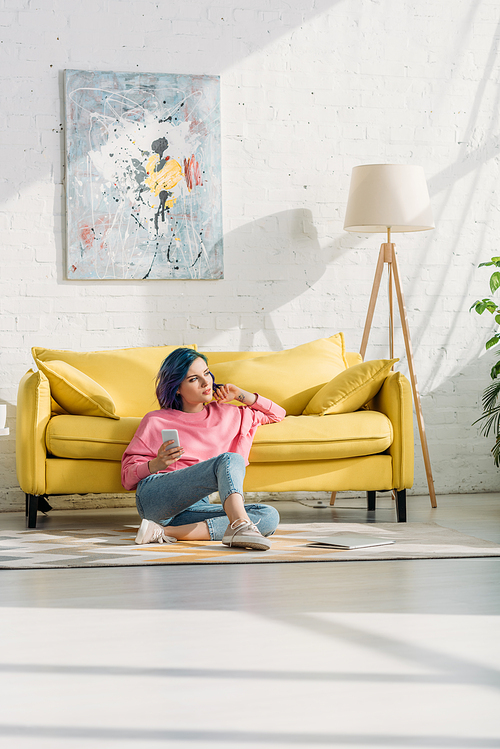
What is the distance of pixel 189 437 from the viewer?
319 cm

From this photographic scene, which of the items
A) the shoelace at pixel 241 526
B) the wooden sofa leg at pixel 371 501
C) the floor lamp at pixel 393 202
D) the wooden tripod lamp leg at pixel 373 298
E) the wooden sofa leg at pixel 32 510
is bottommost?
the wooden sofa leg at pixel 371 501

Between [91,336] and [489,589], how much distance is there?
2.83 m

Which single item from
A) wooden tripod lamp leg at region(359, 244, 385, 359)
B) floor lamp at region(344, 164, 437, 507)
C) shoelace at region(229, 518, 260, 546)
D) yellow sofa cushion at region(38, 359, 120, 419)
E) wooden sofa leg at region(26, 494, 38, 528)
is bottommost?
wooden sofa leg at region(26, 494, 38, 528)

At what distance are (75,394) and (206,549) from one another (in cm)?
104

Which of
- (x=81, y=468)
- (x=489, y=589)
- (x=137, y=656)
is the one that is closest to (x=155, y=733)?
(x=137, y=656)

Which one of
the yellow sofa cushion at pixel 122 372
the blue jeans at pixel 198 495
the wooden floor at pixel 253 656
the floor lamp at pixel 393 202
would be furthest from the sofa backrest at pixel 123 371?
the wooden floor at pixel 253 656

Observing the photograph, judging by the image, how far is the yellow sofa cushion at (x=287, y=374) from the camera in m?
3.87

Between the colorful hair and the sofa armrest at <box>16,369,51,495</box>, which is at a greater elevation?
the colorful hair

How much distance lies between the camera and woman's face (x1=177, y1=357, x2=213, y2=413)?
10.5 feet

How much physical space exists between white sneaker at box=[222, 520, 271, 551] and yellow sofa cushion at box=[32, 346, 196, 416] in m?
1.22

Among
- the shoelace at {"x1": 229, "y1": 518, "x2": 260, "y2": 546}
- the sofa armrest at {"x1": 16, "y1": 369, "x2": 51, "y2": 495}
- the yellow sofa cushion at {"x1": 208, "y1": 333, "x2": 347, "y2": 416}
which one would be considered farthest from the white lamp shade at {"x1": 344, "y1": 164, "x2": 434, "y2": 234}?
the shoelace at {"x1": 229, "y1": 518, "x2": 260, "y2": 546}

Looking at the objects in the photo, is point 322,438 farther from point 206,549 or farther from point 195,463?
point 206,549

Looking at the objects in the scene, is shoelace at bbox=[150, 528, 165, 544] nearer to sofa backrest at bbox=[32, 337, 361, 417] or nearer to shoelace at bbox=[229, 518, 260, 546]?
shoelace at bbox=[229, 518, 260, 546]

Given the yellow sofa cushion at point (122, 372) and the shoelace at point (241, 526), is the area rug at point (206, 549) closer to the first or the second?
the shoelace at point (241, 526)
